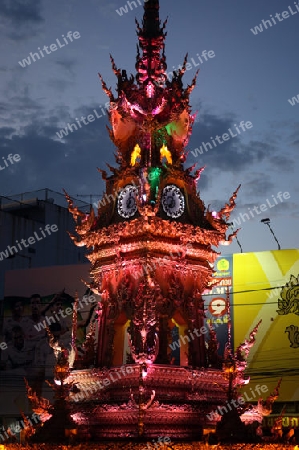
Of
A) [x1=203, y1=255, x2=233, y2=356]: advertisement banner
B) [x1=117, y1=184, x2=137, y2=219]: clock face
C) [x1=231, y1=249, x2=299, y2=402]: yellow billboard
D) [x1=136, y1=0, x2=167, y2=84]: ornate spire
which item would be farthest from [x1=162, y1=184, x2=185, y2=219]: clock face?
[x1=231, y1=249, x2=299, y2=402]: yellow billboard

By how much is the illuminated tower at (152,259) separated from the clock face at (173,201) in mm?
Answer: 31

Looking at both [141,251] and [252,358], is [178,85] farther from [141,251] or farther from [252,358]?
[252,358]

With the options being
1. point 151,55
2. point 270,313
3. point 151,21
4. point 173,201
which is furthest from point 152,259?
point 270,313

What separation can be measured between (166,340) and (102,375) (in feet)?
6.06

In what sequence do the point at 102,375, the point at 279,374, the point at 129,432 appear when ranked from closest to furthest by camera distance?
the point at 129,432 < the point at 102,375 < the point at 279,374

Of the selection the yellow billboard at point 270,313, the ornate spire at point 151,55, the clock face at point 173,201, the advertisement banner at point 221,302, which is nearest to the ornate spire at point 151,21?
the ornate spire at point 151,55

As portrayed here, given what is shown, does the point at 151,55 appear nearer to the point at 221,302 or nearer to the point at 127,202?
the point at 127,202

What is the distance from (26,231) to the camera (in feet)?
153

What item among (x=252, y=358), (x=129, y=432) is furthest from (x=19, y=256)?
(x=129, y=432)

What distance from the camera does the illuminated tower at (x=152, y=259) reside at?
1683 centimetres

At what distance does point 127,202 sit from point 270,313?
22.2 m

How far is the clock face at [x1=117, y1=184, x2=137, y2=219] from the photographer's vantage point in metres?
18.7

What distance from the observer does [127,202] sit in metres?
18.9

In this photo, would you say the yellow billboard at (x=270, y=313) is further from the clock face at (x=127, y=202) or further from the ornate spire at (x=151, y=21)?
the clock face at (x=127, y=202)
